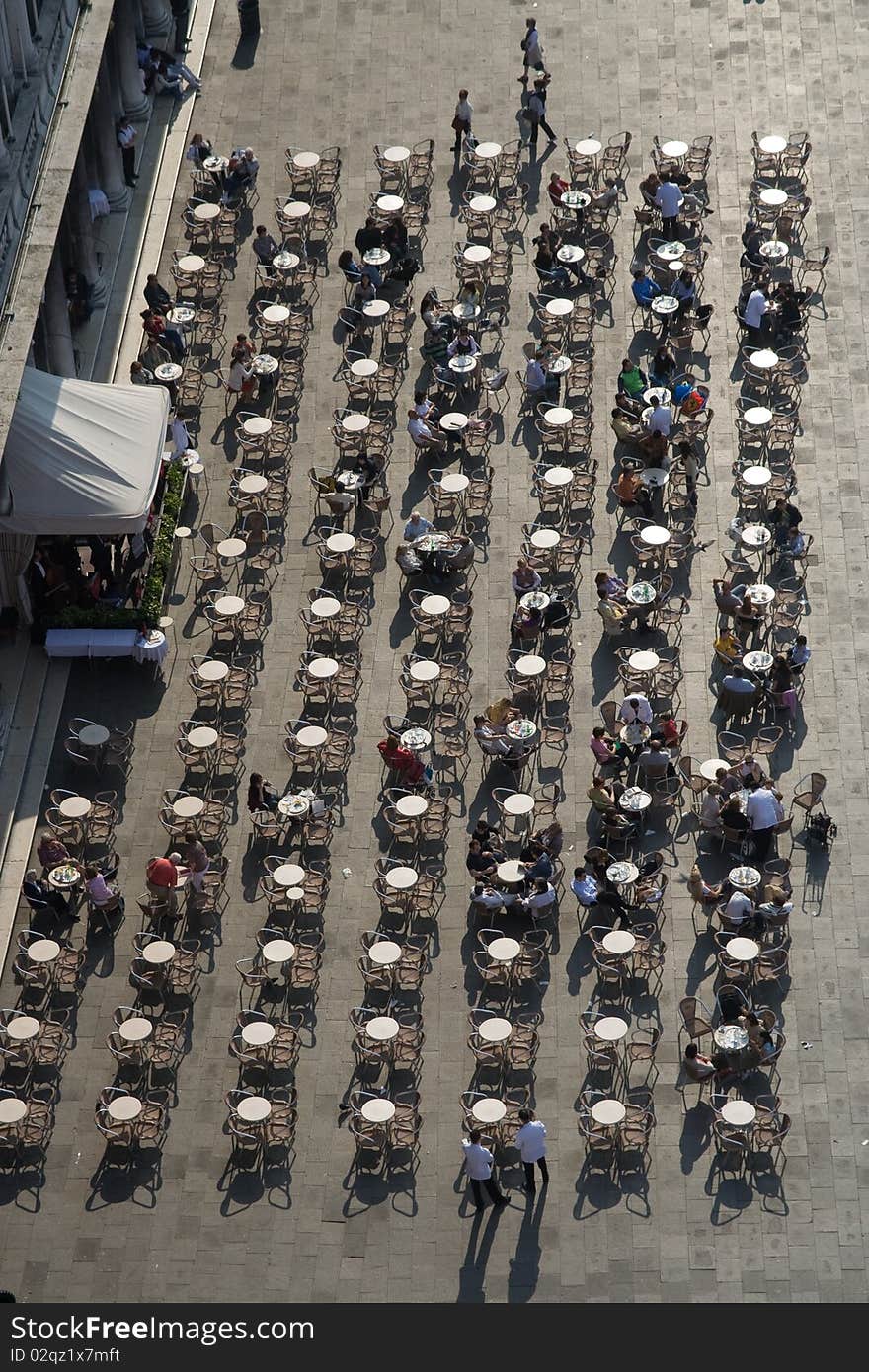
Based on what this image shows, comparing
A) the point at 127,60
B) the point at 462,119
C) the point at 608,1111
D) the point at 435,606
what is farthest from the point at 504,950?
the point at 127,60

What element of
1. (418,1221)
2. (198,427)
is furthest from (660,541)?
(418,1221)

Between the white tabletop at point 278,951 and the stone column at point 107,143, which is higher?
the stone column at point 107,143

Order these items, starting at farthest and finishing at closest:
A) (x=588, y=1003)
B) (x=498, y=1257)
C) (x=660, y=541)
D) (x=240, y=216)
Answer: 1. (x=240, y=216)
2. (x=660, y=541)
3. (x=588, y=1003)
4. (x=498, y=1257)

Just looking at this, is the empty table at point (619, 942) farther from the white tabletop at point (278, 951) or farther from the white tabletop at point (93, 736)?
the white tabletop at point (93, 736)

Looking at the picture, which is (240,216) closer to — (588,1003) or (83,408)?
(83,408)

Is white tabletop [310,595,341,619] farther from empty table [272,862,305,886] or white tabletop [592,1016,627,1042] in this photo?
white tabletop [592,1016,627,1042]

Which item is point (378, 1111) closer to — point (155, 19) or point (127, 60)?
point (127, 60)

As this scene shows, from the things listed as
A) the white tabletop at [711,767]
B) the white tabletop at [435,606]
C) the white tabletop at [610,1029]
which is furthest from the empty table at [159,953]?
the white tabletop at [711,767]
